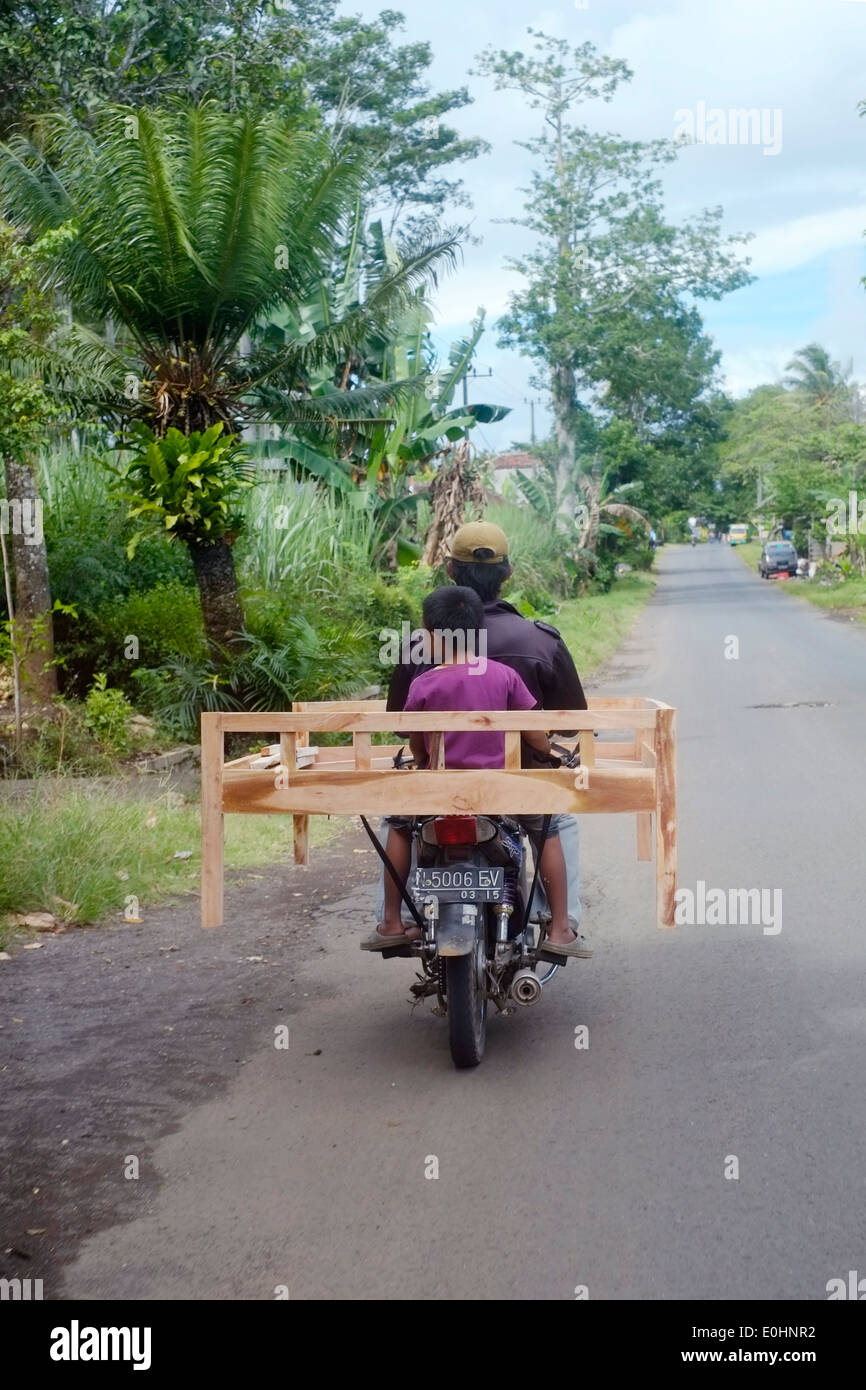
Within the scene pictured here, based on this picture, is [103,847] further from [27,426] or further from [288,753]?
[27,426]

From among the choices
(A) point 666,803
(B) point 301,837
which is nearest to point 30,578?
(B) point 301,837

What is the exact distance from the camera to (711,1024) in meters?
5.77

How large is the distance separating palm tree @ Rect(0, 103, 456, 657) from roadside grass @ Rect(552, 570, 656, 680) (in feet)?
15.3

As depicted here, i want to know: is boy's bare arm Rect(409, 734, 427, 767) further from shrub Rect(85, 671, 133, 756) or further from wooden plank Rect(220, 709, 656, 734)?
shrub Rect(85, 671, 133, 756)

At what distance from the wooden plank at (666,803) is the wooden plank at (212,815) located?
1433mm

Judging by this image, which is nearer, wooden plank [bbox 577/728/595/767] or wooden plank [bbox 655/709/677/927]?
wooden plank [bbox 655/709/677/927]

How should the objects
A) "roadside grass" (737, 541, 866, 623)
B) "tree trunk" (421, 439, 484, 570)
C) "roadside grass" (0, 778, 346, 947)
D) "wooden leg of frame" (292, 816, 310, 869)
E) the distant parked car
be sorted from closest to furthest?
"wooden leg of frame" (292, 816, 310, 869) → "roadside grass" (0, 778, 346, 947) → "tree trunk" (421, 439, 484, 570) → "roadside grass" (737, 541, 866, 623) → the distant parked car

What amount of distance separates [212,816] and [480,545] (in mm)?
1548

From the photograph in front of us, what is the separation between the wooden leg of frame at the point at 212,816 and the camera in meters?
5.20

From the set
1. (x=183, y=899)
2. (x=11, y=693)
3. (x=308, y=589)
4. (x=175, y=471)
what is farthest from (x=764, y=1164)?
(x=308, y=589)

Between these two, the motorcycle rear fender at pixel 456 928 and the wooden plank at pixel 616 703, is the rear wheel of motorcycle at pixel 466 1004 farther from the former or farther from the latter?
the wooden plank at pixel 616 703

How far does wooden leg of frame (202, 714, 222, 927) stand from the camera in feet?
17.1

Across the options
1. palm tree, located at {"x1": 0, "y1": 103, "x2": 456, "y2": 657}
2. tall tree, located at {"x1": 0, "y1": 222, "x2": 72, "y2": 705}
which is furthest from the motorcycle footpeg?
palm tree, located at {"x1": 0, "y1": 103, "x2": 456, "y2": 657}
